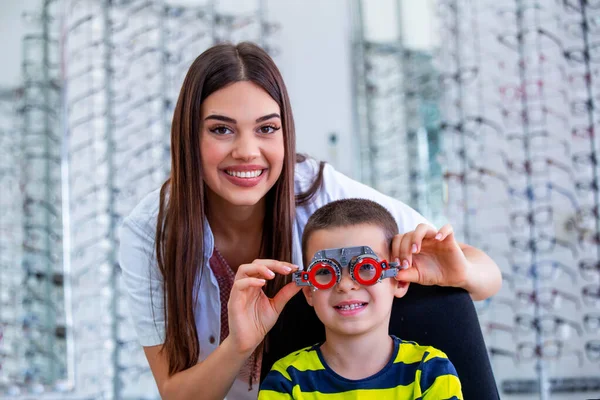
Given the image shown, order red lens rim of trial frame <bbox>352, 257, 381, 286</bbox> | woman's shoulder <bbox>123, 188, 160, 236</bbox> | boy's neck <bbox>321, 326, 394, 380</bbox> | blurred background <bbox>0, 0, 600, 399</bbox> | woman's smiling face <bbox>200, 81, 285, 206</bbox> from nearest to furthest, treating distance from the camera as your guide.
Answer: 1. red lens rim of trial frame <bbox>352, 257, 381, 286</bbox>
2. boy's neck <bbox>321, 326, 394, 380</bbox>
3. woman's smiling face <bbox>200, 81, 285, 206</bbox>
4. woman's shoulder <bbox>123, 188, 160, 236</bbox>
5. blurred background <bbox>0, 0, 600, 399</bbox>

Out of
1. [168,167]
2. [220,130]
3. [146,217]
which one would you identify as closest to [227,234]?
[146,217]

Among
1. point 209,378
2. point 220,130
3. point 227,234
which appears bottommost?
point 209,378

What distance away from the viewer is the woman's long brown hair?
1554mm

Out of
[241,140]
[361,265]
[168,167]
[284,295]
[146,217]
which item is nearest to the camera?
[361,265]

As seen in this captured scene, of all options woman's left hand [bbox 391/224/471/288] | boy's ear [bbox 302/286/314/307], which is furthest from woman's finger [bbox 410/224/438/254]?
boy's ear [bbox 302/286/314/307]

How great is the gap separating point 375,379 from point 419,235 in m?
0.30

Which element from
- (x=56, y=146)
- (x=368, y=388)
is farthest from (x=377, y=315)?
(x=56, y=146)

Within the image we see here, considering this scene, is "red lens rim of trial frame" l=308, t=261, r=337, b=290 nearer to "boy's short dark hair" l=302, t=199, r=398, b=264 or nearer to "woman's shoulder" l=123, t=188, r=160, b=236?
"boy's short dark hair" l=302, t=199, r=398, b=264

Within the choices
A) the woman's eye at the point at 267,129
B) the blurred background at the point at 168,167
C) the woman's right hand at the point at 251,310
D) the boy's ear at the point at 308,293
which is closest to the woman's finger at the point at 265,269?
the woman's right hand at the point at 251,310

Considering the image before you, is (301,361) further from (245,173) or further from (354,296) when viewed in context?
(245,173)

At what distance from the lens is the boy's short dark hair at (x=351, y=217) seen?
142 cm

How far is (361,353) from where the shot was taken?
141cm

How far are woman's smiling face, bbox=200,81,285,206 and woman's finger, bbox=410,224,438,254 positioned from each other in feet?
1.26

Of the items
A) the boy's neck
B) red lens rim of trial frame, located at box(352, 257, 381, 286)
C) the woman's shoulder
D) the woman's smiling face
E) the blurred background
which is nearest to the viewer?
red lens rim of trial frame, located at box(352, 257, 381, 286)
